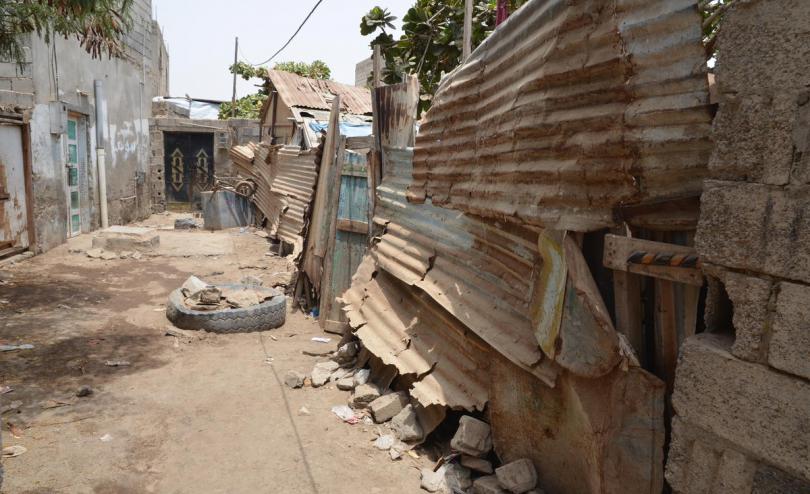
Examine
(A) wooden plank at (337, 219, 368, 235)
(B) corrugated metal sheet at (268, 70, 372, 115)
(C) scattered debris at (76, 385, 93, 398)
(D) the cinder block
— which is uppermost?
(B) corrugated metal sheet at (268, 70, 372, 115)

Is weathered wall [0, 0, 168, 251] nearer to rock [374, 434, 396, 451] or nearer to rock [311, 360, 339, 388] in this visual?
rock [311, 360, 339, 388]

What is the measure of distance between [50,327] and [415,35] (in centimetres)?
639

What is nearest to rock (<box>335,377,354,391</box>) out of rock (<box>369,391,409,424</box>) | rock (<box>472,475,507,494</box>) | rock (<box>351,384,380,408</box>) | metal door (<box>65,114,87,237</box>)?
rock (<box>351,384,380,408</box>)

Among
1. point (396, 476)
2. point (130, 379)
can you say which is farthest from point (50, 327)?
point (396, 476)

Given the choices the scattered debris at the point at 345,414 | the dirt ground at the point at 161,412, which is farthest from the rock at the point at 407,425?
the scattered debris at the point at 345,414

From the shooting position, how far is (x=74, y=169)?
11586 mm

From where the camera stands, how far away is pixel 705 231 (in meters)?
1.97

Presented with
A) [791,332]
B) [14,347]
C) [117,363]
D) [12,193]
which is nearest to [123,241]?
[12,193]

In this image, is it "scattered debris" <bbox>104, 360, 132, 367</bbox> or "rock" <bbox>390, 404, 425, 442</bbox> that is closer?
"rock" <bbox>390, 404, 425, 442</bbox>

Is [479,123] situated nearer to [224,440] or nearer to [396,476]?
[396,476]

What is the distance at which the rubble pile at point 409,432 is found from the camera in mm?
3135

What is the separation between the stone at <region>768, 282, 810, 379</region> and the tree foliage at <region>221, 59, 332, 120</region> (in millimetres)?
20617

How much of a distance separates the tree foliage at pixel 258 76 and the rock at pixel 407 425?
735 inches

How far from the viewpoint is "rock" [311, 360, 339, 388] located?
16.0ft
